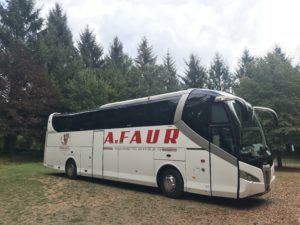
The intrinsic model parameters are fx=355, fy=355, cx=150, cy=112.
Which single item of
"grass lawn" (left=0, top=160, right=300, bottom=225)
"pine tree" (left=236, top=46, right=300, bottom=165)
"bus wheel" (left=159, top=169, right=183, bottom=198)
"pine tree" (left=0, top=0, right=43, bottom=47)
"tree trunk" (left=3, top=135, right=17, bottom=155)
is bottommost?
"grass lawn" (left=0, top=160, right=300, bottom=225)

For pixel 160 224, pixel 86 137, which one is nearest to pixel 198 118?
pixel 160 224

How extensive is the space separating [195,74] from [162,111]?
39903mm

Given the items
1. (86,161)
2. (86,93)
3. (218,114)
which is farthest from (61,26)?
(218,114)

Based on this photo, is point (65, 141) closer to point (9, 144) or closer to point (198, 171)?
point (198, 171)

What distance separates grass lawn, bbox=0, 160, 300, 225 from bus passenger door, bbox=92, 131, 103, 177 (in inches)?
47.5

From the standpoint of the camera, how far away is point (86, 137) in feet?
53.9

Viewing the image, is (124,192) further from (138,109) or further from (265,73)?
(265,73)

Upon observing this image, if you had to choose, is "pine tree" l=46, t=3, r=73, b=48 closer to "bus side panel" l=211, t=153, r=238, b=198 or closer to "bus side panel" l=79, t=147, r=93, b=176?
"bus side panel" l=79, t=147, r=93, b=176

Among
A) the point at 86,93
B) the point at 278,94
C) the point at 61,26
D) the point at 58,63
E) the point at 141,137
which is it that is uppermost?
the point at 61,26

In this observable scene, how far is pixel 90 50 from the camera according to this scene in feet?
157

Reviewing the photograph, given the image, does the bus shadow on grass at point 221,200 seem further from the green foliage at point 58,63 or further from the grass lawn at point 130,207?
the green foliage at point 58,63

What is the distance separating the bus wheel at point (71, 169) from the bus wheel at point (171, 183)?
613 centimetres

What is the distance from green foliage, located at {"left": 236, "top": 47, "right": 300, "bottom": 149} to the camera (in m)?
23.7

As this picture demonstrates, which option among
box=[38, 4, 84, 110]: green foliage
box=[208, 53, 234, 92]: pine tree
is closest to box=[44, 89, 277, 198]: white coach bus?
box=[38, 4, 84, 110]: green foliage
